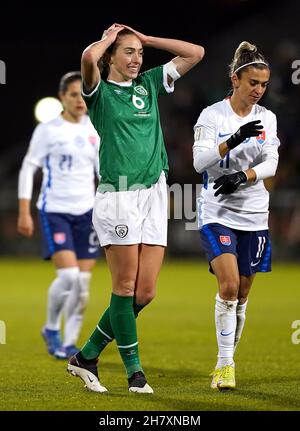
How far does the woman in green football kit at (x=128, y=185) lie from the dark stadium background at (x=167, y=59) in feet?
44.2

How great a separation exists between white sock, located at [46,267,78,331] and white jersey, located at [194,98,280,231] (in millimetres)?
2429

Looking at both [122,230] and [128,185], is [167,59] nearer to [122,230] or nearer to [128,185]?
[128,185]

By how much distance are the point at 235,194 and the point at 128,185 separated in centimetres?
96

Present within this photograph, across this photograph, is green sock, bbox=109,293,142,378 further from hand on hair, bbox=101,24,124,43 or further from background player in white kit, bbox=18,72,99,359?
background player in white kit, bbox=18,72,99,359

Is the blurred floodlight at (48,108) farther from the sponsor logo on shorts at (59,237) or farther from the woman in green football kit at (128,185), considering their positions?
the woman in green football kit at (128,185)

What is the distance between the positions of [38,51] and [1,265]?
10207mm

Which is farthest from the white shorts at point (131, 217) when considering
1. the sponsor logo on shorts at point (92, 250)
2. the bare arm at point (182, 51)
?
the sponsor logo on shorts at point (92, 250)

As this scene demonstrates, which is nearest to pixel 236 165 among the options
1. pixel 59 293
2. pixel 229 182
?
pixel 229 182

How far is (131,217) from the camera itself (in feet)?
20.4

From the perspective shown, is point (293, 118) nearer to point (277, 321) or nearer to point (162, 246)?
point (277, 321)

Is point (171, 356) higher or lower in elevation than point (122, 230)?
lower

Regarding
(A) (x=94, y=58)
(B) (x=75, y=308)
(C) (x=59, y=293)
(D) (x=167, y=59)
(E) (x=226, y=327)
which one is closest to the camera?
(A) (x=94, y=58)

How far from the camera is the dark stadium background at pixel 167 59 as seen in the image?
21781mm

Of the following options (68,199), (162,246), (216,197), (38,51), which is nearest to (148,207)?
(162,246)
